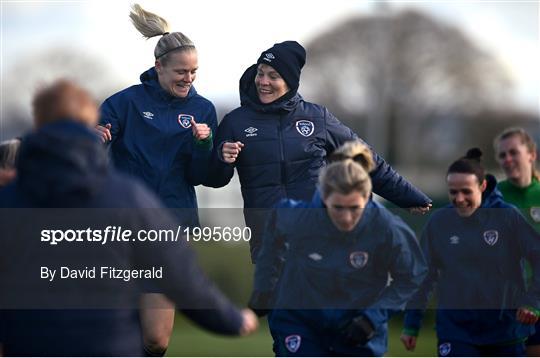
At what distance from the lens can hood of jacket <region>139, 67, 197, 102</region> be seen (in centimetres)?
830

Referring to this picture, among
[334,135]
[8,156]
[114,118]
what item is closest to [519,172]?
[334,135]

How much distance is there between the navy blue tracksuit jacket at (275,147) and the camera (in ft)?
26.5

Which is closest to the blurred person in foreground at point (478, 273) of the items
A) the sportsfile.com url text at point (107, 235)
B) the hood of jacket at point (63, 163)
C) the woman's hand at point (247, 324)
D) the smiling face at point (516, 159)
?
the smiling face at point (516, 159)

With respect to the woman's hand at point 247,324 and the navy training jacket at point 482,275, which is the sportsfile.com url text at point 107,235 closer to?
the woman's hand at point 247,324

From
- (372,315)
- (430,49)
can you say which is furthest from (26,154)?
(430,49)

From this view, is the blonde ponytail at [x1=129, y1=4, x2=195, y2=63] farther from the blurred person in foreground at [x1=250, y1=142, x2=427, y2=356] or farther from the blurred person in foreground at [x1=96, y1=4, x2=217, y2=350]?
the blurred person in foreground at [x1=250, y1=142, x2=427, y2=356]

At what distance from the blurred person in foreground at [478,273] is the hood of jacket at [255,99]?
48.2 inches

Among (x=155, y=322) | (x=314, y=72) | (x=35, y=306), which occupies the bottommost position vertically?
(x=314, y=72)

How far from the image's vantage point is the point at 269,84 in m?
8.12

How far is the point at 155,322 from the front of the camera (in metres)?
8.23

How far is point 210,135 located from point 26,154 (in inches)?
125

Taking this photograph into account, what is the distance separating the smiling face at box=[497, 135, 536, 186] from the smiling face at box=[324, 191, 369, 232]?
124 inches

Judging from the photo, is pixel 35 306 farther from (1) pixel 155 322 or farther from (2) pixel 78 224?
(1) pixel 155 322

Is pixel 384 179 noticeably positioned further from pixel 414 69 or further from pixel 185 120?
pixel 414 69
